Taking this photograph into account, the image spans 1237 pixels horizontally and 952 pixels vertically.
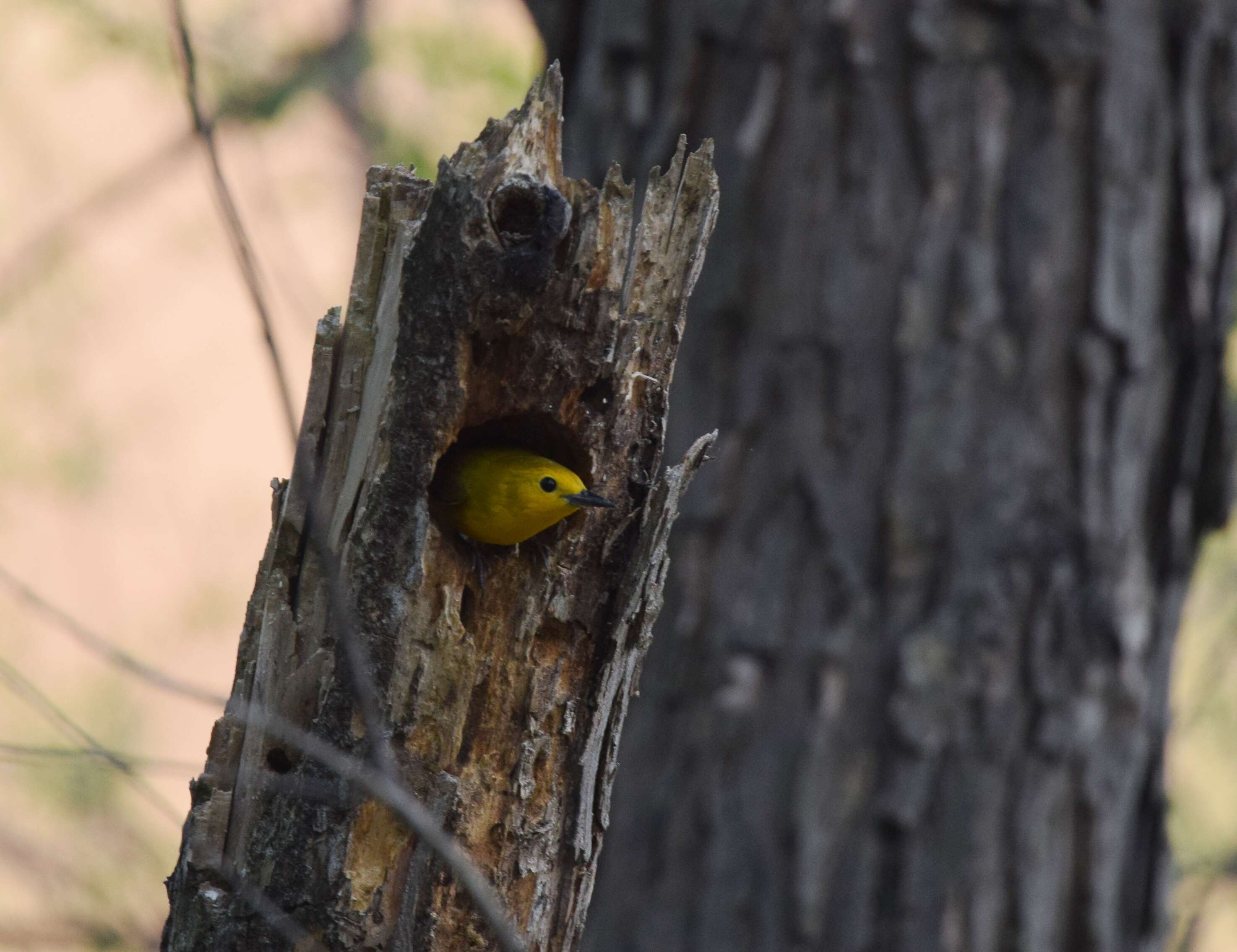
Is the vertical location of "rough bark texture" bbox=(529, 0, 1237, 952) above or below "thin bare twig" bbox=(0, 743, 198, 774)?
above

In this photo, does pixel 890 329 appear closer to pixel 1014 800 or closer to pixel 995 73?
pixel 995 73

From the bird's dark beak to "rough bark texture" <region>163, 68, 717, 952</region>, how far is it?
0.03 meters

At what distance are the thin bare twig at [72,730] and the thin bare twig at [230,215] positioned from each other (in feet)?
2.24

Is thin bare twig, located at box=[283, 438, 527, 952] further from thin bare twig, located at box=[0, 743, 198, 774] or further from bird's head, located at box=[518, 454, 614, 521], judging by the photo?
bird's head, located at box=[518, 454, 614, 521]

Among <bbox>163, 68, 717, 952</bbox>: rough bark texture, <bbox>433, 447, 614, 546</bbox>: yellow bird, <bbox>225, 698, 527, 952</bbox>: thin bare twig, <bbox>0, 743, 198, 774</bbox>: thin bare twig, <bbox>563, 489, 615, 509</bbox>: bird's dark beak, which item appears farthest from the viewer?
<bbox>433, 447, 614, 546</bbox>: yellow bird

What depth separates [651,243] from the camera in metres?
2.32

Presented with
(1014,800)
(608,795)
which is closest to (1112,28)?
(1014,800)

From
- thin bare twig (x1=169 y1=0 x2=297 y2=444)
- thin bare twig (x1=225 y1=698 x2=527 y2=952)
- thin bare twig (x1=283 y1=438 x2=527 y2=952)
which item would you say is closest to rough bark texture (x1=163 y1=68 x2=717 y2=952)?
thin bare twig (x1=225 y1=698 x2=527 y2=952)

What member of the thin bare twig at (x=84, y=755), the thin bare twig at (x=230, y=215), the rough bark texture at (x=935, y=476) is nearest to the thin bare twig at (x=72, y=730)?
the thin bare twig at (x=84, y=755)

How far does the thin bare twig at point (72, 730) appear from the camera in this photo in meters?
1.70

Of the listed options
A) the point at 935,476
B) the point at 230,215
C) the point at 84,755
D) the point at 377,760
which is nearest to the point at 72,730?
the point at 84,755

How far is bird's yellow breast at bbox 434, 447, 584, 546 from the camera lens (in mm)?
2529

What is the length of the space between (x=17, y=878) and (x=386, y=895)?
5.14 m

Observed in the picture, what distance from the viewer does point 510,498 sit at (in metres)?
2.61
